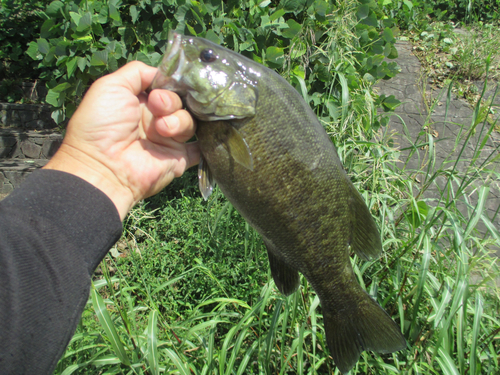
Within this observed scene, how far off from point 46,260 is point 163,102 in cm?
80

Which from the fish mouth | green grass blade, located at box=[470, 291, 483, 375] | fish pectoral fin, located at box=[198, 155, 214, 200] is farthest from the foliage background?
the fish mouth

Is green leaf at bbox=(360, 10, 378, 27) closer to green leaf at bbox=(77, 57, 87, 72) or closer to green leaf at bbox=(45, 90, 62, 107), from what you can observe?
green leaf at bbox=(77, 57, 87, 72)

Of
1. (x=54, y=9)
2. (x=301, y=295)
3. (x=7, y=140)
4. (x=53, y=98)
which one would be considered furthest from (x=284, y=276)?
(x=7, y=140)

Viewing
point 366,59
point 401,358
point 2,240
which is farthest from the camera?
point 366,59

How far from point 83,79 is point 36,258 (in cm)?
299

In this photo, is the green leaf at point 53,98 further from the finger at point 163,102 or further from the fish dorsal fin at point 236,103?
the fish dorsal fin at point 236,103

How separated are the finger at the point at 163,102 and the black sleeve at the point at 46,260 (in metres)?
0.46

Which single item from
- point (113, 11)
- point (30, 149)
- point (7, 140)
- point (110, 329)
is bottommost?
point (30, 149)

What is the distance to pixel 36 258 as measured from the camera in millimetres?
1132

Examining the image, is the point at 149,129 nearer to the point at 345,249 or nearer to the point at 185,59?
the point at 185,59

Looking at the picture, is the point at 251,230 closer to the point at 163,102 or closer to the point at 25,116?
the point at 163,102

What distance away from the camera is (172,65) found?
1457mm

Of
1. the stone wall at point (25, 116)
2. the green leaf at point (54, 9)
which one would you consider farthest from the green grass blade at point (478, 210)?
the stone wall at point (25, 116)

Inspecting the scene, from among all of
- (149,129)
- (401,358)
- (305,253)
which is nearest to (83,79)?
(149,129)
